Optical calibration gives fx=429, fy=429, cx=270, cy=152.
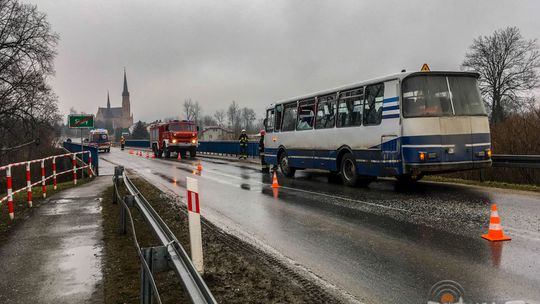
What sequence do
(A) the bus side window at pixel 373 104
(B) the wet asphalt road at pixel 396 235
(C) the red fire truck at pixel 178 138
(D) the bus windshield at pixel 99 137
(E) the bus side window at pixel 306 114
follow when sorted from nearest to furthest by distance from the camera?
(B) the wet asphalt road at pixel 396 235 → (A) the bus side window at pixel 373 104 → (E) the bus side window at pixel 306 114 → (C) the red fire truck at pixel 178 138 → (D) the bus windshield at pixel 99 137

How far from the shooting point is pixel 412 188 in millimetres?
11945

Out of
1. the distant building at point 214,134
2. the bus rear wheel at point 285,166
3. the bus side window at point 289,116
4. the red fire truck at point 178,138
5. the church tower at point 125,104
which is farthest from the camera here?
the church tower at point 125,104

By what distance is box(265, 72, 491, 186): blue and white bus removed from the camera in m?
10.5

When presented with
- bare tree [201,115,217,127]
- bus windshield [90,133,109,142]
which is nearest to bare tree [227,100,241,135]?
bare tree [201,115,217,127]

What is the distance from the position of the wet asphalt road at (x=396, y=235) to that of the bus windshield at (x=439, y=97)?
2.06 m

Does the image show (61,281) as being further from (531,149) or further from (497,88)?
(497,88)

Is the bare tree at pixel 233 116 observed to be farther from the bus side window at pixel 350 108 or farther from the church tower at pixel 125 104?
the bus side window at pixel 350 108

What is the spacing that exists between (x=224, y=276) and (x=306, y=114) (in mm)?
11104

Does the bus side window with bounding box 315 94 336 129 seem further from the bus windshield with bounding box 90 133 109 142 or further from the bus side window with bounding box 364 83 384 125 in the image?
the bus windshield with bounding box 90 133 109 142

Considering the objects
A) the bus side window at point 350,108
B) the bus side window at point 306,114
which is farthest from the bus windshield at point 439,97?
the bus side window at point 306,114

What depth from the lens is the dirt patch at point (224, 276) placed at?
13.9 feet

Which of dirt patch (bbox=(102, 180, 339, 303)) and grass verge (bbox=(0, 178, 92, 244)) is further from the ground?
grass verge (bbox=(0, 178, 92, 244))

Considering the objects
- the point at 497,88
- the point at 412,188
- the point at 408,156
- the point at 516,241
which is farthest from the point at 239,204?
the point at 497,88

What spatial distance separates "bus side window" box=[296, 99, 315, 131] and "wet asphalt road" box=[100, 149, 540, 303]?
3.77 meters
